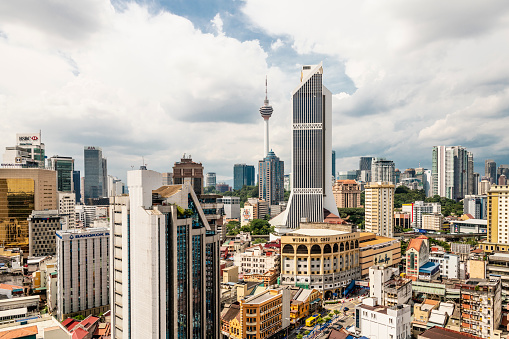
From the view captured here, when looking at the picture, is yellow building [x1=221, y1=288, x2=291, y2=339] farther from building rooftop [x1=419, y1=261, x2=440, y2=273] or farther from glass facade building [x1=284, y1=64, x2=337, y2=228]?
glass facade building [x1=284, y1=64, x2=337, y2=228]

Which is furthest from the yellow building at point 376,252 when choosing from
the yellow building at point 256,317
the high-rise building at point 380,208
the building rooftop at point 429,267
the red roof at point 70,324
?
the red roof at point 70,324

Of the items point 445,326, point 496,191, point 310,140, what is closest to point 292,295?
point 445,326

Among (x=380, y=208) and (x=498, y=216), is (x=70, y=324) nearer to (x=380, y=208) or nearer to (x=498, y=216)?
(x=498, y=216)

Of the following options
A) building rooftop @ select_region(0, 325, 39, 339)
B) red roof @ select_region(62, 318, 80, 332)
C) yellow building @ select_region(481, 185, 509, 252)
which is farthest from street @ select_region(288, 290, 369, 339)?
yellow building @ select_region(481, 185, 509, 252)

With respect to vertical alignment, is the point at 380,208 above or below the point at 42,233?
above

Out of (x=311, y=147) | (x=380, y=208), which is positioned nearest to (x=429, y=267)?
(x=380, y=208)
